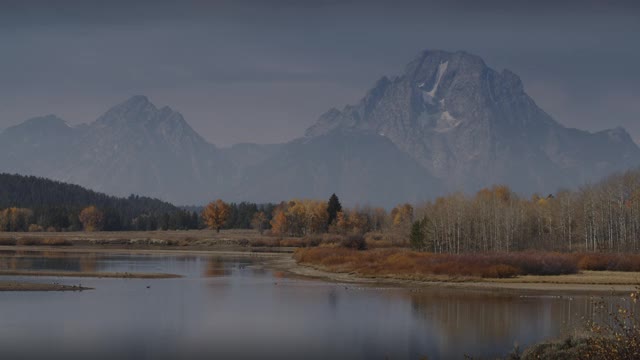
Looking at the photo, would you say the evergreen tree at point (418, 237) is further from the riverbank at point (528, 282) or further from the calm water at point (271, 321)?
the calm water at point (271, 321)

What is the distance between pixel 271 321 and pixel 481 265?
3738cm

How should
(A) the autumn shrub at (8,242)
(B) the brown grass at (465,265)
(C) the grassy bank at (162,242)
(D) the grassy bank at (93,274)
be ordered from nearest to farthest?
1. (B) the brown grass at (465,265)
2. (D) the grassy bank at (93,274)
3. (A) the autumn shrub at (8,242)
4. (C) the grassy bank at (162,242)

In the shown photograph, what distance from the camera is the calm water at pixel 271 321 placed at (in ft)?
130

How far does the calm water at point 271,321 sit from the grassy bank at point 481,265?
1002 centimetres

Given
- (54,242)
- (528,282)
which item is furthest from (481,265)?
(54,242)

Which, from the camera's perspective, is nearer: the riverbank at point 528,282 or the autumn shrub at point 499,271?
the riverbank at point 528,282

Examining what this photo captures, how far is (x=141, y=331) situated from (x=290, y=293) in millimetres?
23734

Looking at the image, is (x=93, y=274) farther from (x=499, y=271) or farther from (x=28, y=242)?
(x=28, y=242)

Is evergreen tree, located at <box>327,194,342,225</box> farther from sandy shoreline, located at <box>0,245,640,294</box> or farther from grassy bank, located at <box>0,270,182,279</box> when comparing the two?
grassy bank, located at <box>0,270,182,279</box>

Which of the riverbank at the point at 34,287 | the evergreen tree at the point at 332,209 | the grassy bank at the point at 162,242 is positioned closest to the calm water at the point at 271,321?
the riverbank at the point at 34,287

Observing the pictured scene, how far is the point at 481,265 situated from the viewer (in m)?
82.4

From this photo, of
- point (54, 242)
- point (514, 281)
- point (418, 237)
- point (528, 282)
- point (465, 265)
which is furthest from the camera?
point (54, 242)

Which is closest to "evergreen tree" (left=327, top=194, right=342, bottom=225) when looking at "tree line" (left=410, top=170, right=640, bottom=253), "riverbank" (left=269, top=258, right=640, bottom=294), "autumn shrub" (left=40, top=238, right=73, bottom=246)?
"autumn shrub" (left=40, top=238, right=73, bottom=246)

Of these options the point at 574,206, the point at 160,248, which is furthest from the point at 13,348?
the point at 160,248
